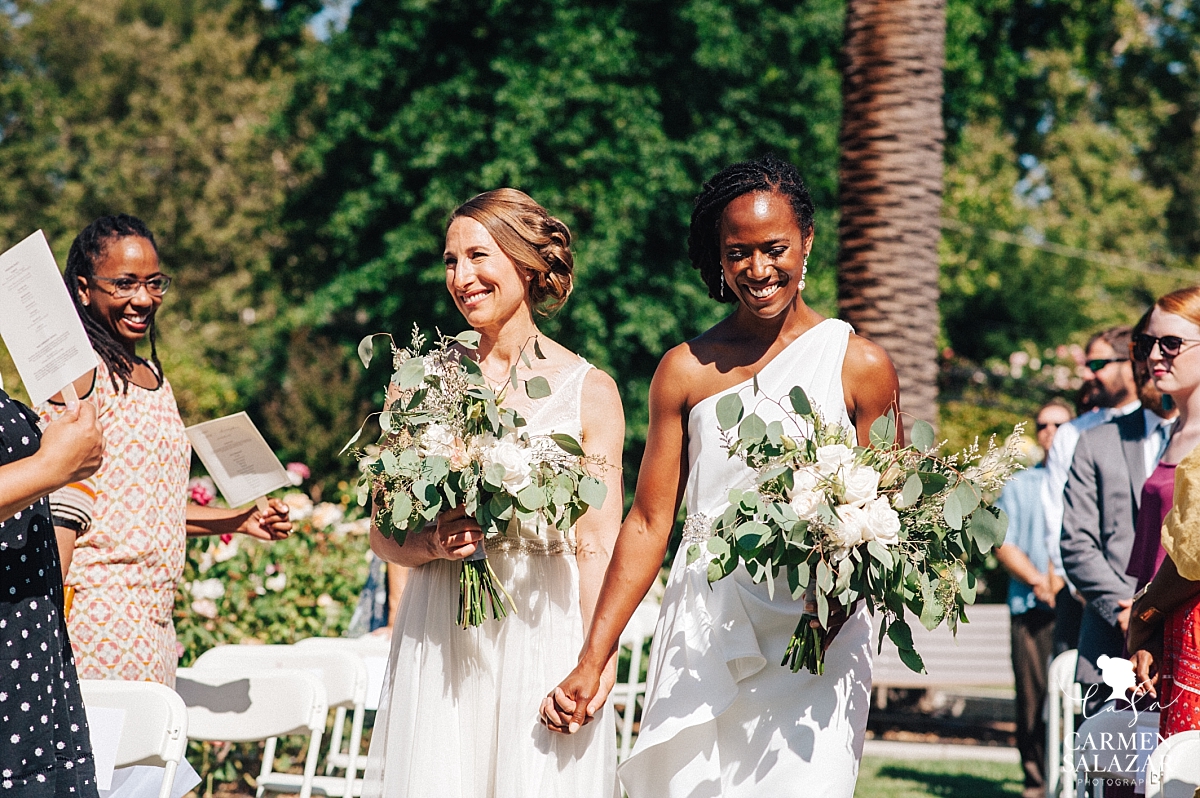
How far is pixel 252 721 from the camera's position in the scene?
428cm

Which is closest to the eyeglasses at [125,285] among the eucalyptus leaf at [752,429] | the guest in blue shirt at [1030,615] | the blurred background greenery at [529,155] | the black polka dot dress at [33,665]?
the black polka dot dress at [33,665]

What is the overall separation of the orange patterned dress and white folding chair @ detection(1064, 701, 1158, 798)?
10.1ft

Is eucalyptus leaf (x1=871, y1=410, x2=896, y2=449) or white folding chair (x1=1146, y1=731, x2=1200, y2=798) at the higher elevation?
eucalyptus leaf (x1=871, y1=410, x2=896, y2=449)

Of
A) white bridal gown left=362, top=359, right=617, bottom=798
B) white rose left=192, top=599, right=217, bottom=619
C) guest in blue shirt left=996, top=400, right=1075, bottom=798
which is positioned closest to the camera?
white bridal gown left=362, top=359, right=617, bottom=798

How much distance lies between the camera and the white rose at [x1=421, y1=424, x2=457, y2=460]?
3240mm

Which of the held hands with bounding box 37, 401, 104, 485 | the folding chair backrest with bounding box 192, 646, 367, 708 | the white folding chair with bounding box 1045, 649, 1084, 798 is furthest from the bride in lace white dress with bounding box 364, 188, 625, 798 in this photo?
the white folding chair with bounding box 1045, 649, 1084, 798

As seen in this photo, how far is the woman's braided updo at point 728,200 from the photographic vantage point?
325 cm

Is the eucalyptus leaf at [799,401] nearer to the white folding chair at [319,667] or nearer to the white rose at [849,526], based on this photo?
the white rose at [849,526]

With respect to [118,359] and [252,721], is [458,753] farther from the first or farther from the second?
[118,359]

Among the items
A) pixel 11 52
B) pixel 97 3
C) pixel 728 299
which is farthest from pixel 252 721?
pixel 97 3

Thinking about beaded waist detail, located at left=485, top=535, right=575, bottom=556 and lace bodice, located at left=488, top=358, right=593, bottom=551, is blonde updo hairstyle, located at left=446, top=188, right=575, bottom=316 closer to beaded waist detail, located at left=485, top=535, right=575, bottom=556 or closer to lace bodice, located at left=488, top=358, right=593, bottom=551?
lace bodice, located at left=488, top=358, right=593, bottom=551

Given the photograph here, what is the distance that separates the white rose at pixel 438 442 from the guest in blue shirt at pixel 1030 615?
175 inches

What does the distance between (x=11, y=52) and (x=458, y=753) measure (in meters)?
31.6

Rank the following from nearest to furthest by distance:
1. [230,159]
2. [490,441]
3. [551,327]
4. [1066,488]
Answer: [490,441]
[1066,488]
[551,327]
[230,159]
